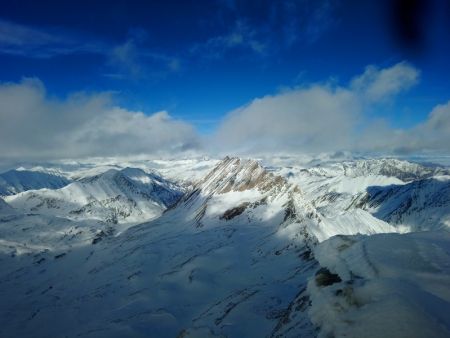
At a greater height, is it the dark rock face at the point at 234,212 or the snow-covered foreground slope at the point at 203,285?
the dark rock face at the point at 234,212

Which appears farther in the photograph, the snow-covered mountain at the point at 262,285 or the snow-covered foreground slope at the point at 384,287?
the snow-covered mountain at the point at 262,285

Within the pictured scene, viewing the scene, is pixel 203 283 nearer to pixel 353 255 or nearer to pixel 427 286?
pixel 353 255

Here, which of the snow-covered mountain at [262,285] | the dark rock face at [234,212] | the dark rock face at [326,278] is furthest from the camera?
the dark rock face at [234,212]

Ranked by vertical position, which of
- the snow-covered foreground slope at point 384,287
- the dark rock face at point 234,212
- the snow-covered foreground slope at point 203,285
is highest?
the snow-covered foreground slope at point 384,287

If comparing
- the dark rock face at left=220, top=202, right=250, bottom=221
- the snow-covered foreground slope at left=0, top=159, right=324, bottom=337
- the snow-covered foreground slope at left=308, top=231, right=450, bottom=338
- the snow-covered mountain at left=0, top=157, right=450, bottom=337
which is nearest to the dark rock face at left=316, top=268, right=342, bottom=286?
the snow-covered foreground slope at left=308, top=231, right=450, bottom=338

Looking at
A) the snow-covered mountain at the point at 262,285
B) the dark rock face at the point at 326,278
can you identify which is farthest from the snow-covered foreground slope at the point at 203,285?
the dark rock face at the point at 326,278

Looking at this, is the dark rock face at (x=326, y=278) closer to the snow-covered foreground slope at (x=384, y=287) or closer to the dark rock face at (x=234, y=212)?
the snow-covered foreground slope at (x=384, y=287)

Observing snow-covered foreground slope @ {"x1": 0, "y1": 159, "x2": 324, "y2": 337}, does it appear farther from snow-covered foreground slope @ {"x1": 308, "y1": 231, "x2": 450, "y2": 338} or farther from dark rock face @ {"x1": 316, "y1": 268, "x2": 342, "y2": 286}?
snow-covered foreground slope @ {"x1": 308, "y1": 231, "x2": 450, "y2": 338}

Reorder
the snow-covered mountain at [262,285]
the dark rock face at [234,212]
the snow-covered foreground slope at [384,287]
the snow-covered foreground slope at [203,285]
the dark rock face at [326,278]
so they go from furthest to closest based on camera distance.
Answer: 1. the dark rock face at [234,212]
2. the snow-covered foreground slope at [203,285]
3. the dark rock face at [326,278]
4. the snow-covered mountain at [262,285]
5. the snow-covered foreground slope at [384,287]

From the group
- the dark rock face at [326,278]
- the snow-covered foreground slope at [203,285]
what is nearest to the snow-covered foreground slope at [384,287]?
the dark rock face at [326,278]
